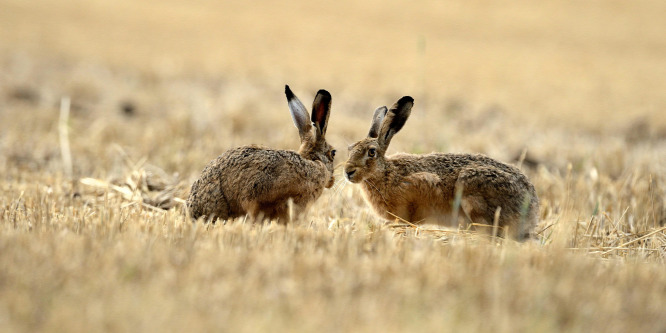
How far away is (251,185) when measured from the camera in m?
4.86

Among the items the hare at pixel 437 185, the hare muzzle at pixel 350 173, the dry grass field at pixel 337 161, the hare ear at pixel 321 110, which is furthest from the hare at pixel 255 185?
the hare at pixel 437 185

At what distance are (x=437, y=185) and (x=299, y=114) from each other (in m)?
1.34

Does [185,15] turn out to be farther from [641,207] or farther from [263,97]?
[641,207]

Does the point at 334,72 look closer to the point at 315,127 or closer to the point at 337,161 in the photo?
the point at 337,161

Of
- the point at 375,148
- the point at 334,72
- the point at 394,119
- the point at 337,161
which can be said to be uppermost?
the point at 334,72

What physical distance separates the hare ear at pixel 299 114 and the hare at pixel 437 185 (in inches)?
17.4

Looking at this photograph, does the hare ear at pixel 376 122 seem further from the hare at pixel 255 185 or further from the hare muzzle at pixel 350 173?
the hare at pixel 255 185

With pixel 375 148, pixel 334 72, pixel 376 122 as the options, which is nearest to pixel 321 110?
pixel 375 148

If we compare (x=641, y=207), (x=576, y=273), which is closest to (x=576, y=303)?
(x=576, y=273)

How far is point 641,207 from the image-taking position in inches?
262

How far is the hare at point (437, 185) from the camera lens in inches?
206

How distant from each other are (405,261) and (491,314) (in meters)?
0.77

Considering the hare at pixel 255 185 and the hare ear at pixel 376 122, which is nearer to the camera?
the hare at pixel 255 185

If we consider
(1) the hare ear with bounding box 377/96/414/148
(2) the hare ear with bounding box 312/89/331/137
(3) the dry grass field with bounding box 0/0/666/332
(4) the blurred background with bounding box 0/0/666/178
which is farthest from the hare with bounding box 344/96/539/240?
(4) the blurred background with bounding box 0/0/666/178
